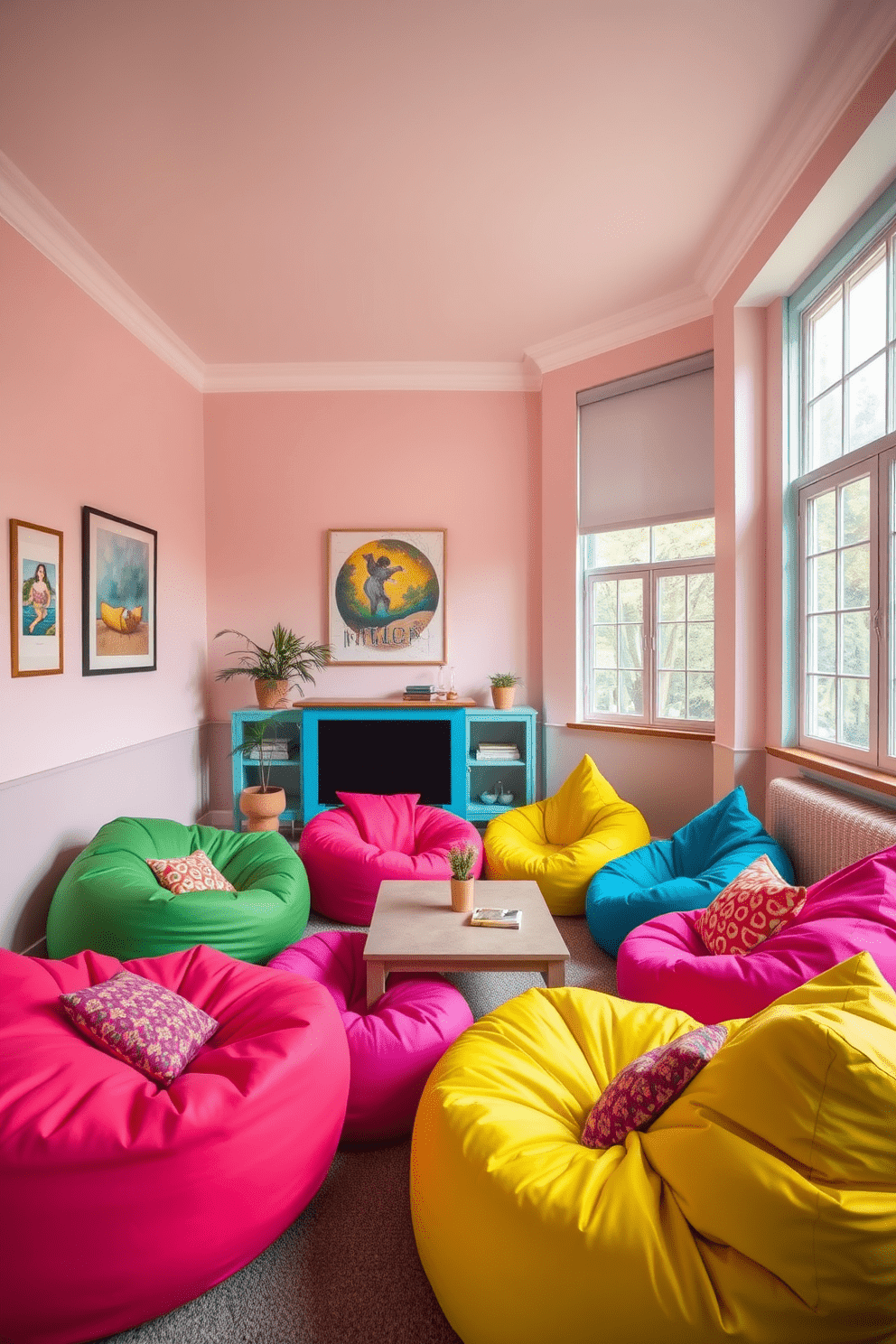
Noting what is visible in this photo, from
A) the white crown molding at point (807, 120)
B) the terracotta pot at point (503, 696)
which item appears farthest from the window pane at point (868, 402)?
the terracotta pot at point (503, 696)

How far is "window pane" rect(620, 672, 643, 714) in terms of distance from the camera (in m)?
4.84

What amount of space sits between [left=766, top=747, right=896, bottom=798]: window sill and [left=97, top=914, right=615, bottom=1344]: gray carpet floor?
2.12 metres

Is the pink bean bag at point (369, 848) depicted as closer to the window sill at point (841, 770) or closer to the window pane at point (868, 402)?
the window sill at point (841, 770)

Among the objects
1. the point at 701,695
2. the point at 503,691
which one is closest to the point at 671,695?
the point at 701,695

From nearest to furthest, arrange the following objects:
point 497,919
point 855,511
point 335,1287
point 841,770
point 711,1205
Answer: point 711,1205 < point 335,1287 < point 497,919 < point 841,770 < point 855,511

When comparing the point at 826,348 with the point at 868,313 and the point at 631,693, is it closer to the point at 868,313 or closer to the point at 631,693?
the point at 868,313

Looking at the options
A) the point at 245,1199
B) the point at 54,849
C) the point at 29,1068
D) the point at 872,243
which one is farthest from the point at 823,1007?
the point at 54,849

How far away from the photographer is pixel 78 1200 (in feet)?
4.60

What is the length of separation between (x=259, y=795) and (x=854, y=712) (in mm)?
3537

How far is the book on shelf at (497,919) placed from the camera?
2.65 metres

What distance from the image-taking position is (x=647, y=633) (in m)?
4.78

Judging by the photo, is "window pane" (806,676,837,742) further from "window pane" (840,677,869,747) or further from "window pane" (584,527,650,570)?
"window pane" (584,527,650,570)

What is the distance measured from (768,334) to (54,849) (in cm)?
452

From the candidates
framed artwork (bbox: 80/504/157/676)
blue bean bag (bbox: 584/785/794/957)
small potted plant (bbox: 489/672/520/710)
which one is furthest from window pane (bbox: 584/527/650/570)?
framed artwork (bbox: 80/504/157/676)
